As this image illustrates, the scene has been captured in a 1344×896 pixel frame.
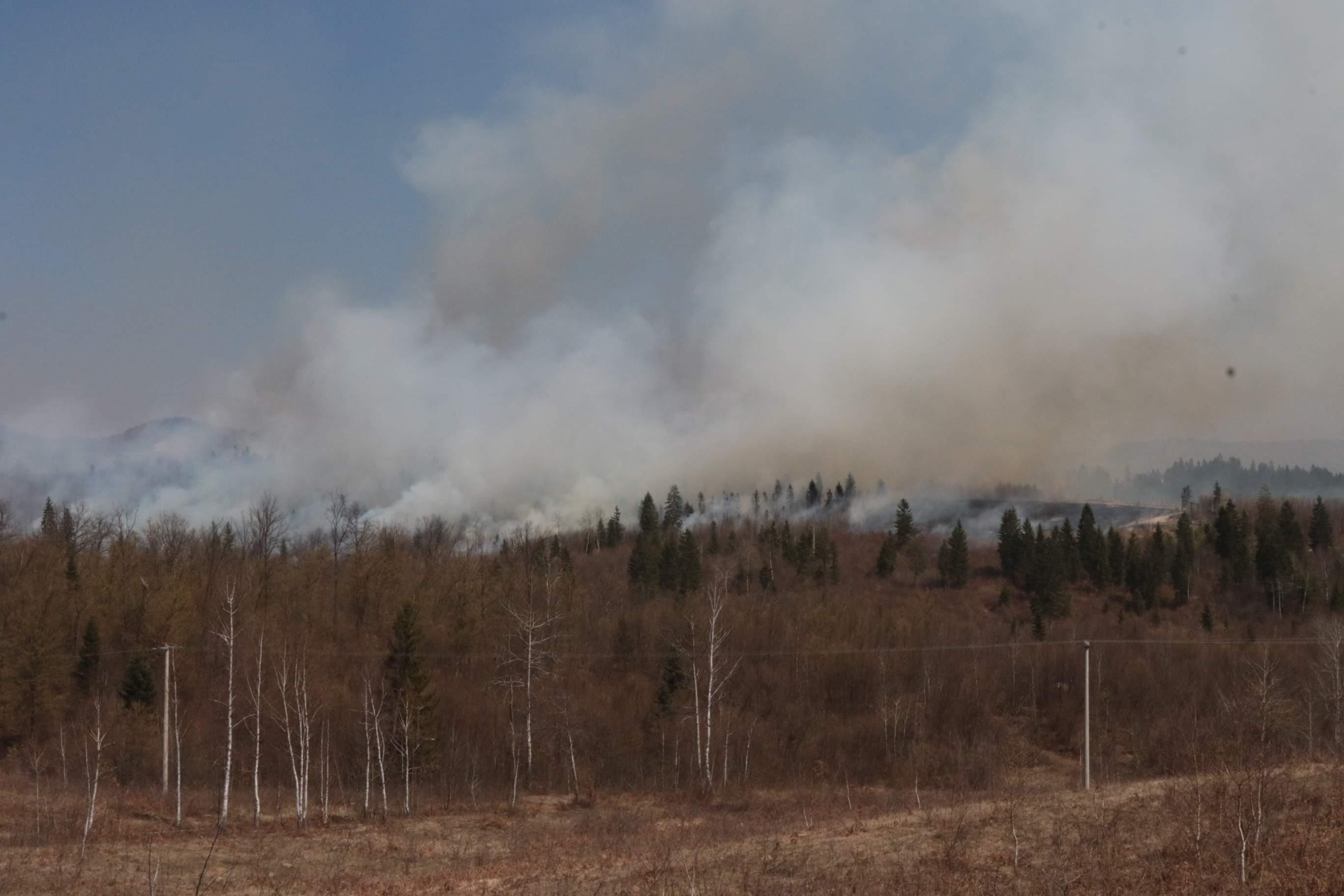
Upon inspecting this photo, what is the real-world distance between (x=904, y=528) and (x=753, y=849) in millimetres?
132321

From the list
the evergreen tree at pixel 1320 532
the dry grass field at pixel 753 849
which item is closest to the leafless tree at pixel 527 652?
the dry grass field at pixel 753 849

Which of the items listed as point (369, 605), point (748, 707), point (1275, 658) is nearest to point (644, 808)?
point (748, 707)

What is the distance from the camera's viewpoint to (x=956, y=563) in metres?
139

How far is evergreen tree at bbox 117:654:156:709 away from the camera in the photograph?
63.7m

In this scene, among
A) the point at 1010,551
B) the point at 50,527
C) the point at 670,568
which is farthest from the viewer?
the point at 1010,551

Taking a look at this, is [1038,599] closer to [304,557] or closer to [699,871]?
[304,557]

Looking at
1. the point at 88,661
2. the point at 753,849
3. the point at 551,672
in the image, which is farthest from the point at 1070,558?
the point at 753,849

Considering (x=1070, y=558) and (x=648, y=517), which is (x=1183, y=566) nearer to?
(x=1070, y=558)

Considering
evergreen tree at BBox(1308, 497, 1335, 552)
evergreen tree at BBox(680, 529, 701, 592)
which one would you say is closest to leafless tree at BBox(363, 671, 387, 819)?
evergreen tree at BBox(680, 529, 701, 592)

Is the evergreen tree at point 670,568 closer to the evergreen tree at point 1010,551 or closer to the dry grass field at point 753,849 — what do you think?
the evergreen tree at point 1010,551

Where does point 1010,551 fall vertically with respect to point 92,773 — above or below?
above

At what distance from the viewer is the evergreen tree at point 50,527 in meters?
96.4

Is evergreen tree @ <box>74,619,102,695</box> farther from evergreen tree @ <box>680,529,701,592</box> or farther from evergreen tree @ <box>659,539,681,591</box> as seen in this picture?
evergreen tree @ <box>659,539,681,591</box>

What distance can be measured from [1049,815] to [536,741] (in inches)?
1588
